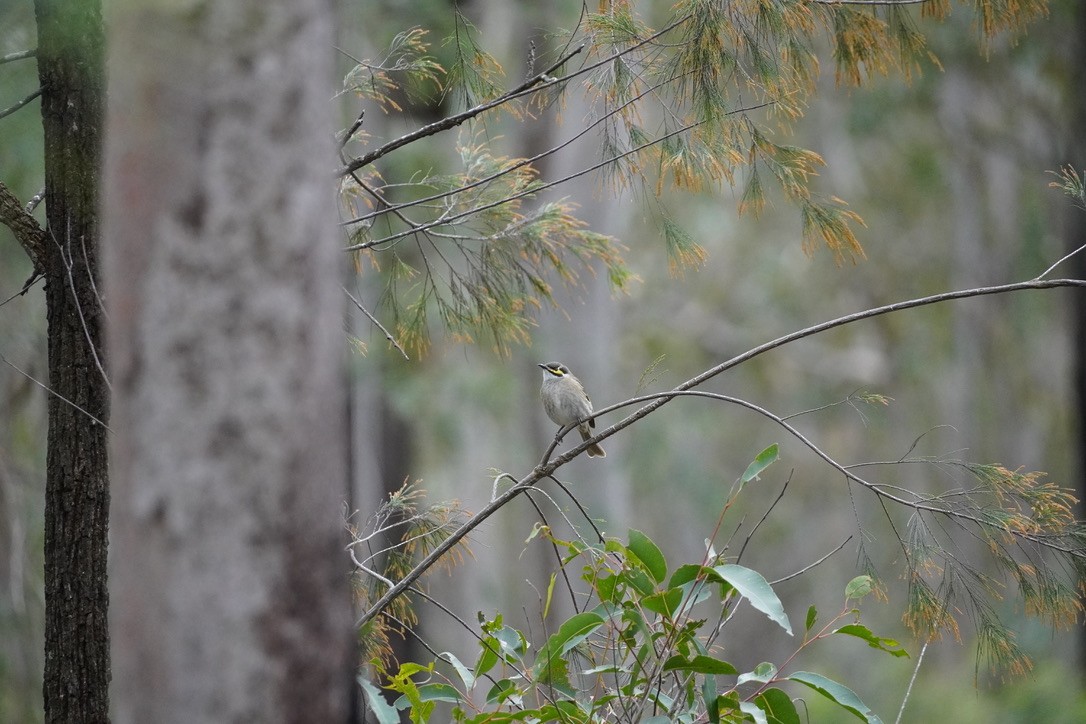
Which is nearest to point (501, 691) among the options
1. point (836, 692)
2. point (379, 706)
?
point (379, 706)

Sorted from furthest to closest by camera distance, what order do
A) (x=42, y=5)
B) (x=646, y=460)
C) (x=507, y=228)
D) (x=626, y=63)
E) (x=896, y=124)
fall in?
(x=896, y=124) < (x=646, y=460) < (x=507, y=228) < (x=626, y=63) < (x=42, y=5)

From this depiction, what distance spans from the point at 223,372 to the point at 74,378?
1491 mm

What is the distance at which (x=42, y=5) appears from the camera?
3416mm

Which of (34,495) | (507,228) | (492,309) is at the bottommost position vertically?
(34,495)

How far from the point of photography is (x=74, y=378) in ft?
11.1

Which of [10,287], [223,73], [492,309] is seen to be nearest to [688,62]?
[492,309]

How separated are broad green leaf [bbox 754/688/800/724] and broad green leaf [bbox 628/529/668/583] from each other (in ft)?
1.43

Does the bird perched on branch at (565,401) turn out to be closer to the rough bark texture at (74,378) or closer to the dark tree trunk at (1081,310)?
the rough bark texture at (74,378)

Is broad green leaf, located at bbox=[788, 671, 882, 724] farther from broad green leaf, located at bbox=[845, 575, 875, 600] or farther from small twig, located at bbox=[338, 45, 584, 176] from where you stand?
small twig, located at bbox=[338, 45, 584, 176]

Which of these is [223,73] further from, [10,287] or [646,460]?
[646,460]

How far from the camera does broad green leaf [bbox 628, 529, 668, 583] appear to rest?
299 cm

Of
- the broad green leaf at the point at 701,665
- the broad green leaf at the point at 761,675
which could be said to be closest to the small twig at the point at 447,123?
the broad green leaf at the point at 701,665

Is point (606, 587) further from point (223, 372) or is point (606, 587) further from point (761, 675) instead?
point (223, 372)

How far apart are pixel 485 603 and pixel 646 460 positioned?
4254 millimetres
